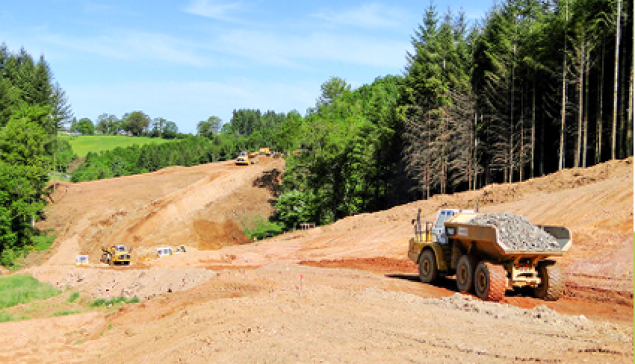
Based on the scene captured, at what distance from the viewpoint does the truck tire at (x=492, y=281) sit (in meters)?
15.9

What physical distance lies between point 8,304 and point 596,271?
82.1ft

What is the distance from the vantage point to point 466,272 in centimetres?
1750

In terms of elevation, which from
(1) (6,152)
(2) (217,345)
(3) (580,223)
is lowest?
(2) (217,345)

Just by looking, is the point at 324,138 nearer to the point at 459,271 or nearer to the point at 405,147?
the point at 405,147

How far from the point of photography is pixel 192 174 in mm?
79688

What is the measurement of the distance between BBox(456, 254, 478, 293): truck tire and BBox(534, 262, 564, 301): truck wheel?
2039 millimetres

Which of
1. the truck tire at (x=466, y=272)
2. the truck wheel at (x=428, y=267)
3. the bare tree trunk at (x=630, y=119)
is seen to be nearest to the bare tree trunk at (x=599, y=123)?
the bare tree trunk at (x=630, y=119)

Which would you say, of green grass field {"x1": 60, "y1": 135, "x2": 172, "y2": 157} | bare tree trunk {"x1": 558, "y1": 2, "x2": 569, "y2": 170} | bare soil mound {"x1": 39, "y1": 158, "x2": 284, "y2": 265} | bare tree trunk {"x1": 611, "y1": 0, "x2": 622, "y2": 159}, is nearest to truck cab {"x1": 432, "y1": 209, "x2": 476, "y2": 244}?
bare tree trunk {"x1": 611, "y1": 0, "x2": 622, "y2": 159}

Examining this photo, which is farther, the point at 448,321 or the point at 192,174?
the point at 192,174

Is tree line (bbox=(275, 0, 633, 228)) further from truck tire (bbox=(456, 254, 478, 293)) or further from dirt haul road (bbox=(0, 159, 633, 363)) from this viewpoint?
truck tire (bbox=(456, 254, 478, 293))

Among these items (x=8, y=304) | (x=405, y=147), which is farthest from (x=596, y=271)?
(x=405, y=147)

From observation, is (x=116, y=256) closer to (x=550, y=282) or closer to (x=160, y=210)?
(x=160, y=210)

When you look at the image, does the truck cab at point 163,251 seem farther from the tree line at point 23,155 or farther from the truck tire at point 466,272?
the truck tire at point 466,272

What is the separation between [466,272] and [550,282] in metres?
2.52
